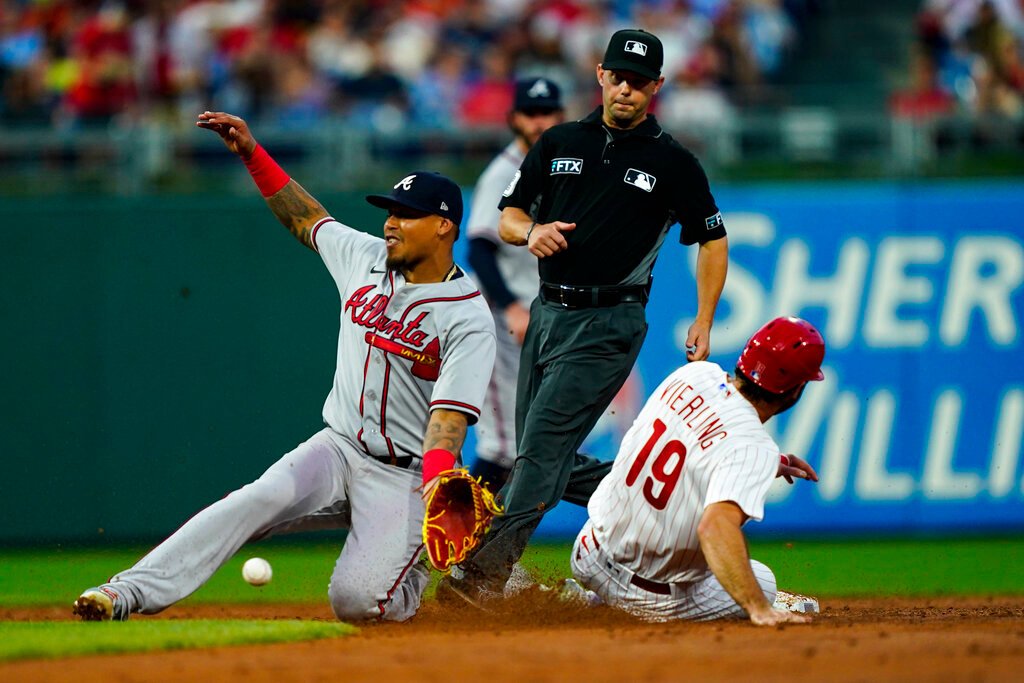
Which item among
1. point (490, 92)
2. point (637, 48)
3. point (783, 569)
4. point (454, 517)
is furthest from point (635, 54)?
point (490, 92)

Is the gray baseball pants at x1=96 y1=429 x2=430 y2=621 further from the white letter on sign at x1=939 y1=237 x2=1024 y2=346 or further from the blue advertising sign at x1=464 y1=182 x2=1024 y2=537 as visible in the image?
the white letter on sign at x1=939 y1=237 x2=1024 y2=346

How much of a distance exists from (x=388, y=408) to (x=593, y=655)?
1.66 meters

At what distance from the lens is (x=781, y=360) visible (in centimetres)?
488

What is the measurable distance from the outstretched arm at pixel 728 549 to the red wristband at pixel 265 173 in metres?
2.39

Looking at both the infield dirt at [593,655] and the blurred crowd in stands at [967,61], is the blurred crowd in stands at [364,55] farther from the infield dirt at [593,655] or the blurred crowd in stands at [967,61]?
the infield dirt at [593,655]

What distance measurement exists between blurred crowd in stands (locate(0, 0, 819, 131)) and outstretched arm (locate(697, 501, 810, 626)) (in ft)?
18.7

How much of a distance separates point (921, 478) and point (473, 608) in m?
4.56

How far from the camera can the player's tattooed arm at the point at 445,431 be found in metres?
5.20

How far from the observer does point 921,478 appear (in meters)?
9.07

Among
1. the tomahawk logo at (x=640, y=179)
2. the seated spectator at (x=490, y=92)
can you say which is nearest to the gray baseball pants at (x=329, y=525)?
the tomahawk logo at (x=640, y=179)

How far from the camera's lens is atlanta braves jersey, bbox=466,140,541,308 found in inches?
280

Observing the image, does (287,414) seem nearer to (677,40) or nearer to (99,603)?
(99,603)

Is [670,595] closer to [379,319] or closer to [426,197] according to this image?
[379,319]

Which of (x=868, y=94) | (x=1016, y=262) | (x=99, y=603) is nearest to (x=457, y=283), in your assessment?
(x=99, y=603)
